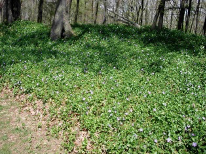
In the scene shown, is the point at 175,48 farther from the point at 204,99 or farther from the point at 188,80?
the point at 204,99

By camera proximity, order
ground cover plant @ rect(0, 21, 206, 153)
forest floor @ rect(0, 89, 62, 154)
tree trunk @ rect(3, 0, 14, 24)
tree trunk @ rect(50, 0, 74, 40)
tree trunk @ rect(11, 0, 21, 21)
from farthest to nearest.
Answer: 1. tree trunk @ rect(11, 0, 21, 21)
2. tree trunk @ rect(3, 0, 14, 24)
3. tree trunk @ rect(50, 0, 74, 40)
4. forest floor @ rect(0, 89, 62, 154)
5. ground cover plant @ rect(0, 21, 206, 153)

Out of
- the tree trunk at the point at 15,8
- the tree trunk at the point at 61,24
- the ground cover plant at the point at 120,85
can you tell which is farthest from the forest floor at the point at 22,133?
the tree trunk at the point at 15,8

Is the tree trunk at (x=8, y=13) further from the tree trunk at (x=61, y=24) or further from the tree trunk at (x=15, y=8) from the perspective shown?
the tree trunk at (x=61, y=24)

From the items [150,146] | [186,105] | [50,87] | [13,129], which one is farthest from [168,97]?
[13,129]

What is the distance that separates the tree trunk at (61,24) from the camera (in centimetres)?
1059

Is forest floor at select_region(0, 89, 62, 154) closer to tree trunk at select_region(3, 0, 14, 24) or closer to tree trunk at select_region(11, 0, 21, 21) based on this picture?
tree trunk at select_region(3, 0, 14, 24)

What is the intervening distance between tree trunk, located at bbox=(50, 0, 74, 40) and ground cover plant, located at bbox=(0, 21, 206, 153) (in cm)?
57

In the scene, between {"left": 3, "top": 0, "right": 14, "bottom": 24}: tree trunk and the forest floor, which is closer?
the forest floor

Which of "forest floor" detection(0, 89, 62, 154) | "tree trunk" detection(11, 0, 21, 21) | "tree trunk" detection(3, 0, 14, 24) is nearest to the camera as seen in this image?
"forest floor" detection(0, 89, 62, 154)

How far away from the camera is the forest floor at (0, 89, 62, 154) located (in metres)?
4.09

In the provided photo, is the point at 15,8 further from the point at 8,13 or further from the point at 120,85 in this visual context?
the point at 120,85

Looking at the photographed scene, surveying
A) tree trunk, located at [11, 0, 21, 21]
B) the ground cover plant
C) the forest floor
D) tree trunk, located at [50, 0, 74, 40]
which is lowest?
the forest floor

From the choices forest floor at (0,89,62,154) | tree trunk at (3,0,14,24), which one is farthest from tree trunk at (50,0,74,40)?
tree trunk at (3,0,14,24)

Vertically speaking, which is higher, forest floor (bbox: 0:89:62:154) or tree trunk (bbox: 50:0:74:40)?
tree trunk (bbox: 50:0:74:40)
